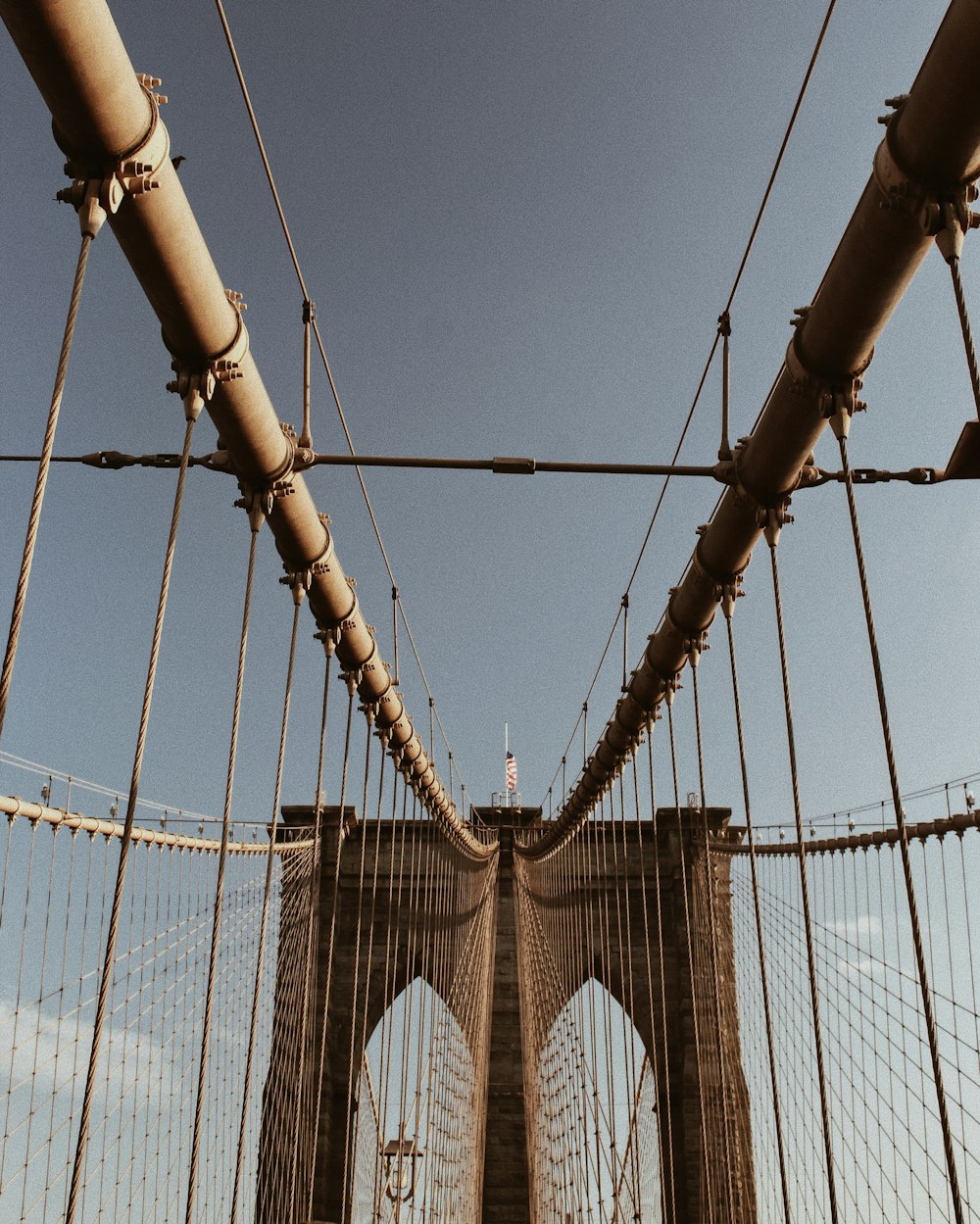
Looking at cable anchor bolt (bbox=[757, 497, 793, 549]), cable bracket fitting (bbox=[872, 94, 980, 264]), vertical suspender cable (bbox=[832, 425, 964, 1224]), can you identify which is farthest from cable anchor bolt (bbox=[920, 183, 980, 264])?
cable anchor bolt (bbox=[757, 497, 793, 549])

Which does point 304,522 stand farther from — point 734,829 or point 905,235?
point 734,829

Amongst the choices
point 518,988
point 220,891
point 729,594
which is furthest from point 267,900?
point 518,988

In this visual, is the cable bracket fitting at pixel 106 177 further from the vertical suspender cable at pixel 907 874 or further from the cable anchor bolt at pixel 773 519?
the cable anchor bolt at pixel 773 519

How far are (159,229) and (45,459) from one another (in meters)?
0.86

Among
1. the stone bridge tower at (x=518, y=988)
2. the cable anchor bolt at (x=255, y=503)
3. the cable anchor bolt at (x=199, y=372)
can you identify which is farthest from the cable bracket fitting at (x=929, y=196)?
the stone bridge tower at (x=518, y=988)

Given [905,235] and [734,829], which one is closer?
[905,235]

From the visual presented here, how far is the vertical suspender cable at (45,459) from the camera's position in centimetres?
240

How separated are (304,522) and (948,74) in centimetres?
305

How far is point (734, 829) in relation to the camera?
18.3m

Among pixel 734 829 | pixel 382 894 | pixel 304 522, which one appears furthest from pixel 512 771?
pixel 304 522

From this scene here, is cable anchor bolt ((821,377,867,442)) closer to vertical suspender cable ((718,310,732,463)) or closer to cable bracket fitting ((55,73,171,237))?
vertical suspender cable ((718,310,732,463))

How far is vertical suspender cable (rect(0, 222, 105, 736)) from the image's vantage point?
2.40 m

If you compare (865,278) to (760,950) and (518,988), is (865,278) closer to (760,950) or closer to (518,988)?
(760,950)

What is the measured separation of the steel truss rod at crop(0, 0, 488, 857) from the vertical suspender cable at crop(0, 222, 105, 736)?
9 centimetres
